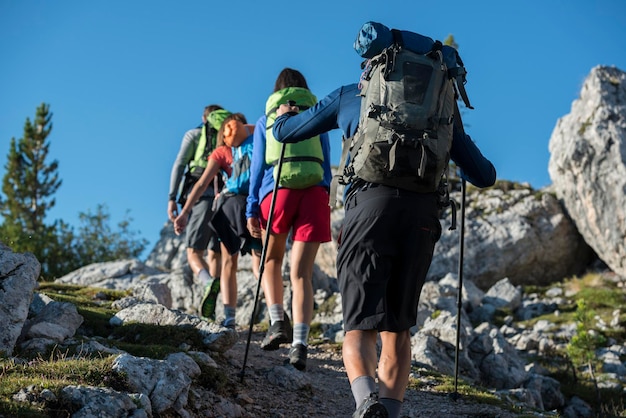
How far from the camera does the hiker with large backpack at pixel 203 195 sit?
32.0 ft

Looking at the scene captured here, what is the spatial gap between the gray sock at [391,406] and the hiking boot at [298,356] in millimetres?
2737

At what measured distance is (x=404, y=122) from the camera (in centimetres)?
408

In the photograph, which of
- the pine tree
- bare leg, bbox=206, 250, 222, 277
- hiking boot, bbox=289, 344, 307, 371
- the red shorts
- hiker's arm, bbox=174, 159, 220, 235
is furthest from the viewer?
the pine tree

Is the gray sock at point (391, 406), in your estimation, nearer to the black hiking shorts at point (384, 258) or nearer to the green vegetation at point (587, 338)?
the black hiking shorts at point (384, 258)

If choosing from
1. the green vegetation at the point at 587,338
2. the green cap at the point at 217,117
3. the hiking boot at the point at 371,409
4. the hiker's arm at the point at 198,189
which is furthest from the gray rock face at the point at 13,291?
the green vegetation at the point at 587,338

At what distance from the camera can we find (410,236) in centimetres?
404

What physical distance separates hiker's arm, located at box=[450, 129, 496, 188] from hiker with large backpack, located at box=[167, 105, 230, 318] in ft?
16.8

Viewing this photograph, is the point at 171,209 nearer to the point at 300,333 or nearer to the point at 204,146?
the point at 204,146

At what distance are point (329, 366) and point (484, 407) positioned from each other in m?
1.99

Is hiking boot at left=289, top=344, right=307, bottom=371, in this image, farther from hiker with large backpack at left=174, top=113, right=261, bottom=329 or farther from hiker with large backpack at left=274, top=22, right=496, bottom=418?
hiker with large backpack at left=274, top=22, right=496, bottom=418

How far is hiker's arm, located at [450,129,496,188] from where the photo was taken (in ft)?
14.9

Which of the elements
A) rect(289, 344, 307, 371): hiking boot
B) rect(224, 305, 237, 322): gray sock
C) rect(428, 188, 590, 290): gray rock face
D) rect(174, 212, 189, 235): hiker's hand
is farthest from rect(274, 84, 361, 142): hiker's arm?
rect(428, 188, 590, 290): gray rock face

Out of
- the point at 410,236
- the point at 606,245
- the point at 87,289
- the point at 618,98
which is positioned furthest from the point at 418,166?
the point at 618,98

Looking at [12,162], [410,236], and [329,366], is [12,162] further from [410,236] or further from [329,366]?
[410,236]
